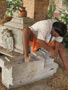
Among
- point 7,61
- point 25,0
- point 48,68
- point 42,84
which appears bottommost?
point 42,84

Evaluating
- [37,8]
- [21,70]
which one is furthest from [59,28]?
[37,8]

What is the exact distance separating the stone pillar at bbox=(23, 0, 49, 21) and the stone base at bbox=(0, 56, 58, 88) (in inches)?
95.3

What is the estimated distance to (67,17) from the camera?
497cm

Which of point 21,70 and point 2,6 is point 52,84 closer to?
point 21,70

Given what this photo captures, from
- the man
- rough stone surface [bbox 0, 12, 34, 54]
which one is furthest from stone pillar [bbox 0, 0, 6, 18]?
the man

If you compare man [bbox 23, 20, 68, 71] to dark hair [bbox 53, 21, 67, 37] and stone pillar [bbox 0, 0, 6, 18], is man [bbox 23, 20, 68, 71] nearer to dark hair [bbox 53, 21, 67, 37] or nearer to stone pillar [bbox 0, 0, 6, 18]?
dark hair [bbox 53, 21, 67, 37]

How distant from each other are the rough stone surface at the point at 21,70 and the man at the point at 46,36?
0.12 m

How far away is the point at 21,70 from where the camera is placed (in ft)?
7.63

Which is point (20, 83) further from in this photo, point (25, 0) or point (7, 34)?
point (25, 0)

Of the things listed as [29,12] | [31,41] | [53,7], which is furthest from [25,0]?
[31,41]

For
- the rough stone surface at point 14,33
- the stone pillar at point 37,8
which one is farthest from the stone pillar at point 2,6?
the rough stone surface at point 14,33

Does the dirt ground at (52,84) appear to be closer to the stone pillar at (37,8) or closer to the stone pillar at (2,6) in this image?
the stone pillar at (37,8)

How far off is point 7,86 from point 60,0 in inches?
403

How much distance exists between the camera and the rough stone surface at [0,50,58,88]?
2.29m
